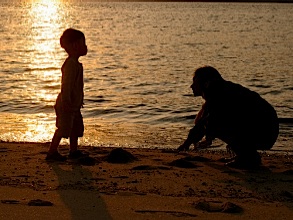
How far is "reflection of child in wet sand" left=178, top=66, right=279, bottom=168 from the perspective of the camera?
22.6 ft

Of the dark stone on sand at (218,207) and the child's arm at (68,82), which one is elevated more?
the child's arm at (68,82)

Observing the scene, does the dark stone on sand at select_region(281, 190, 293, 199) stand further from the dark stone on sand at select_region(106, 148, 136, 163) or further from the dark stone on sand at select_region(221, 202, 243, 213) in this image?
the dark stone on sand at select_region(106, 148, 136, 163)

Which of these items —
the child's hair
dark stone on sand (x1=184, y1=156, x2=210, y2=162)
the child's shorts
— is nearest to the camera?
the child's hair

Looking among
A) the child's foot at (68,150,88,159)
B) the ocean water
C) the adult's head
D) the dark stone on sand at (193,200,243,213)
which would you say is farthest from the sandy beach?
the ocean water

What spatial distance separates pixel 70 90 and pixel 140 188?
160 cm

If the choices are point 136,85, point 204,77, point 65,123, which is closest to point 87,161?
point 65,123

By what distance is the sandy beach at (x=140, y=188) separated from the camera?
5230mm

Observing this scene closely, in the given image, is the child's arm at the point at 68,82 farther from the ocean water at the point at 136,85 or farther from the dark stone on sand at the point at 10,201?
the ocean water at the point at 136,85

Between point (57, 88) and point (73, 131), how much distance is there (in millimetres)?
10587

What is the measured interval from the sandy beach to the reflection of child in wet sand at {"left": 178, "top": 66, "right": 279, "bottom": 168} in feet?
1.04

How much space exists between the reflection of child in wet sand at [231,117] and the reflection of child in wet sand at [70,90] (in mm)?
1257

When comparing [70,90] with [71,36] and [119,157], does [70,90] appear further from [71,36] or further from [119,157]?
[119,157]

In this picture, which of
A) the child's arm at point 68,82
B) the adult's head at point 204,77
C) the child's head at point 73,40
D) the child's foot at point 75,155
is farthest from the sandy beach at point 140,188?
the child's head at point 73,40

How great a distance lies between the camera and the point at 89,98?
15.6 meters
